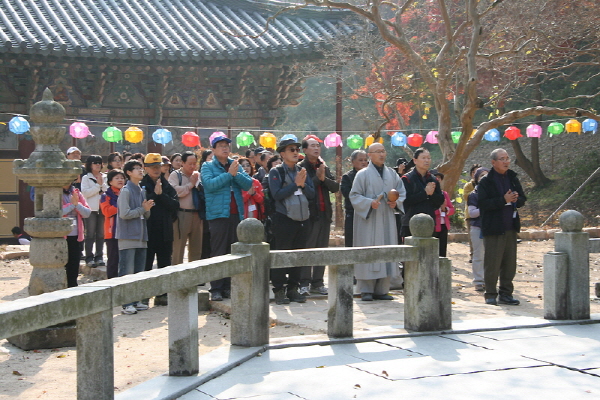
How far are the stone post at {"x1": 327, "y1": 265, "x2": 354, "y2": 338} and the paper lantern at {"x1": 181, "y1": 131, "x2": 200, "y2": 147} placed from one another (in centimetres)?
1024

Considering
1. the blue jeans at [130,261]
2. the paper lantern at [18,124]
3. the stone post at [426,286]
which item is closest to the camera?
the stone post at [426,286]

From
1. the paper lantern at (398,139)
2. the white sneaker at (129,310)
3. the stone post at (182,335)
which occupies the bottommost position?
the white sneaker at (129,310)

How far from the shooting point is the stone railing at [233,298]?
3641mm

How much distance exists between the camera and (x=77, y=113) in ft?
52.4

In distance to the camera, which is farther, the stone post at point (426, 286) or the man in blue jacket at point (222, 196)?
the man in blue jacket at point (222, 196)

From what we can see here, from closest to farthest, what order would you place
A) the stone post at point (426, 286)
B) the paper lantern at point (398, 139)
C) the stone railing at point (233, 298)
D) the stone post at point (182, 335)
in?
the stone railing at point (233, 298)
the stone post at point (182, 335)
the stone post at point (426, 286)
the paper lantern at point (398, 139)

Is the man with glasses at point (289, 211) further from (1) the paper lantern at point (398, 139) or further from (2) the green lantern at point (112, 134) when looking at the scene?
(1) the paper lantern at point (398, 139)

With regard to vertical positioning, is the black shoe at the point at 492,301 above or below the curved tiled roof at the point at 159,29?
below

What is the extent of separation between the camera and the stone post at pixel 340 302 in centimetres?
579

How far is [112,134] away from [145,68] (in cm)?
188

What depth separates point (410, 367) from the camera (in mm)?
4953

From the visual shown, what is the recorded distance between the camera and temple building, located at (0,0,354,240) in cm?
1517

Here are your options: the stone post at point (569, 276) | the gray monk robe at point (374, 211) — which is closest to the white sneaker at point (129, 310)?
the gray monk robe at point (374, 211)

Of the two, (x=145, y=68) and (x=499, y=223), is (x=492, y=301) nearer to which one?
(x=499, y=223)
